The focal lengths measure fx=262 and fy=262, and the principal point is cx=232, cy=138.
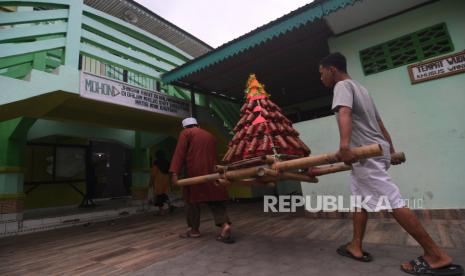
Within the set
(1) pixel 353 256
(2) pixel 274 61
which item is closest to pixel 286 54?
(2) pixel 274 61

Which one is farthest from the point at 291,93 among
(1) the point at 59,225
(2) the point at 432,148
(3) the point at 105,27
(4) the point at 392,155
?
(1) the point at 59,225

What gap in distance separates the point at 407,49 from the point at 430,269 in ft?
11.2

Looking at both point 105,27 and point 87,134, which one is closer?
point 105,27

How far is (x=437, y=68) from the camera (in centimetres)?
375

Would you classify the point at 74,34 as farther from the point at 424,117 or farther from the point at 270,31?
the point at 424,117

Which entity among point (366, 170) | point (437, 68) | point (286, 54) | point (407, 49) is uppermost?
point (286, 54)

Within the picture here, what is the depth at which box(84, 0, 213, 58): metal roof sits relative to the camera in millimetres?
6305

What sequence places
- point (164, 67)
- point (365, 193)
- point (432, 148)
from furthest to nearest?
1. point (164, 67)
2. point (432, 148)
3. point (365, 193)

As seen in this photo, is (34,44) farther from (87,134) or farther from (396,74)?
(396,74)

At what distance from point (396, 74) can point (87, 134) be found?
8.03 metres

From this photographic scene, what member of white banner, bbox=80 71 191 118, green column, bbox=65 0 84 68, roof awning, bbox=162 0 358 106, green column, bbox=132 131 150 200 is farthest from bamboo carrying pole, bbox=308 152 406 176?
green column, bbox=132 131 150 200

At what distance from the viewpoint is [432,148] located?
12.1 ft

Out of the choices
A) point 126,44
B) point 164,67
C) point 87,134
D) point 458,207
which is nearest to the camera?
point 458,207

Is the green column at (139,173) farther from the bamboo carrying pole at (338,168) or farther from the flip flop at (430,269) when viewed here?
the flip flop at (430,269)
